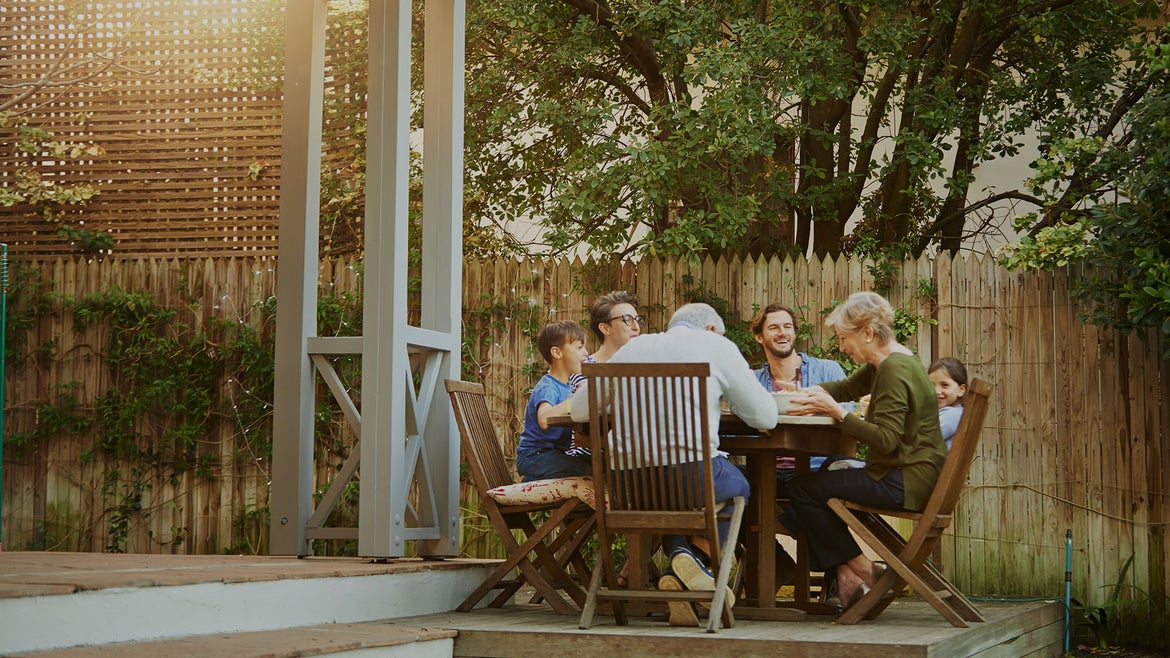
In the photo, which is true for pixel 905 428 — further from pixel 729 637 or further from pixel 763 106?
pixel 763 106

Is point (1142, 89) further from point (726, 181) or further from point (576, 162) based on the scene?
point (576, 162)

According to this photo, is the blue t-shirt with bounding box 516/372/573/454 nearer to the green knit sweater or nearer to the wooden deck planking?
the wooden deck planking

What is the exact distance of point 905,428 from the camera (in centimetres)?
456

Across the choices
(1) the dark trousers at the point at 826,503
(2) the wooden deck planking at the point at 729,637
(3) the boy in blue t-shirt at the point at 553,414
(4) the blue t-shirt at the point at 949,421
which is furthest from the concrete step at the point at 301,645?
(4) the blue t-shirt at the point at 949,421

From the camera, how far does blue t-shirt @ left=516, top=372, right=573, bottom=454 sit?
549 centimetres

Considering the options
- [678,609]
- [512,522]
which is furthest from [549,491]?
[678,609]

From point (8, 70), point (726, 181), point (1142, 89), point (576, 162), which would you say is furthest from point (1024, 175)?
point (8, 70)

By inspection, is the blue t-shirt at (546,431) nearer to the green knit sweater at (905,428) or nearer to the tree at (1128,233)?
the green knit sweater at (905,428)

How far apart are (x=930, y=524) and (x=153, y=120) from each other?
6.81m

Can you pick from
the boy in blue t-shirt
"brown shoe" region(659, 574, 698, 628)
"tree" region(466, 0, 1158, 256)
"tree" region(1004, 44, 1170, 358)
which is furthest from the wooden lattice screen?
"brown shoe" region(659, 574, 698, 628)

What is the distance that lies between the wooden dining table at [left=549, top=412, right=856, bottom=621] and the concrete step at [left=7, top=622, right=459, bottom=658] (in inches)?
34.2

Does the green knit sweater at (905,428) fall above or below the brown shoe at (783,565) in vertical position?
above

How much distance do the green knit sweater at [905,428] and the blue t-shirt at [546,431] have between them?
4.71 ft

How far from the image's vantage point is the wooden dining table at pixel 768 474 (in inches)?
179
